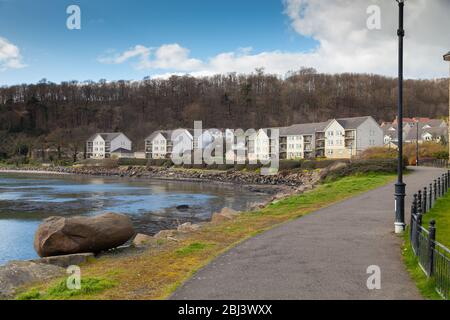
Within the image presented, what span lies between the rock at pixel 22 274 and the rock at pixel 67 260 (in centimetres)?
66

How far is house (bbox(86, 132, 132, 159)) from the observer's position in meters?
131

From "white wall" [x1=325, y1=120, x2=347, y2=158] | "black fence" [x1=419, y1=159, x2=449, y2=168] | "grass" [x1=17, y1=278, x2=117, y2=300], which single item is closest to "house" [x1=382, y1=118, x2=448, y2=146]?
"white wall" [x1=325, y1=120, x2=347, y2=158]

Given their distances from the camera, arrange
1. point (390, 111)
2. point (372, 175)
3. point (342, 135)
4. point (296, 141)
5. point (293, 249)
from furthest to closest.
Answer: point (390, 111), point (296, 141), point (342, 135), point (372, 175), point (293, 249)

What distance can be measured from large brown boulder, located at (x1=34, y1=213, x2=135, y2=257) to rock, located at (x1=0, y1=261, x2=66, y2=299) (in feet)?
5.11

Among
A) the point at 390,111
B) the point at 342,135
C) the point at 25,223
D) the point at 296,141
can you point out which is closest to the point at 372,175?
the point at 25,223

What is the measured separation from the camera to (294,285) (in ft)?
26.5

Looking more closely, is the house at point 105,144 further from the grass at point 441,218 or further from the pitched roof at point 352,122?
the grass at point 441,218

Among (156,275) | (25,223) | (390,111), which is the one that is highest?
(390,111)

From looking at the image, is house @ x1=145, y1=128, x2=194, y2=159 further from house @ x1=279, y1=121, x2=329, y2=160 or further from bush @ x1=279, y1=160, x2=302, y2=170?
bush @ x1=279, y1=160, x2=302, y2=170

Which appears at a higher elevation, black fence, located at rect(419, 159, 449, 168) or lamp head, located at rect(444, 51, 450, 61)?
lamp head, located at rect(444, 51, 450, 61)

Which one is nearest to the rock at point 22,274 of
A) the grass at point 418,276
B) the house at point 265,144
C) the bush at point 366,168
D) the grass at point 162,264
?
the grass at point 162,264

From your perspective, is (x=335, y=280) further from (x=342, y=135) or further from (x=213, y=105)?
(x=213, y=105)

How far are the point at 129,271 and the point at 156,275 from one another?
90 cm
